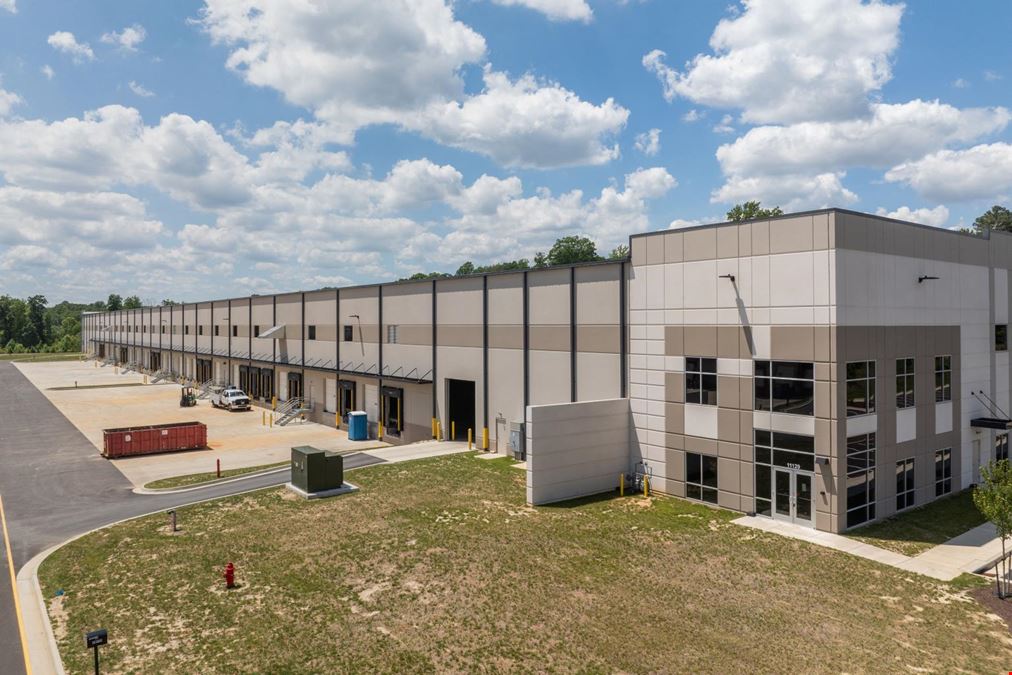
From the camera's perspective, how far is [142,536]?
2134 cm

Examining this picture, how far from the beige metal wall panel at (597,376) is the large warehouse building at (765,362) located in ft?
0.29

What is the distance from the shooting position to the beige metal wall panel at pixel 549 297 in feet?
105

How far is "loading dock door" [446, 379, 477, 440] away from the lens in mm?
39125

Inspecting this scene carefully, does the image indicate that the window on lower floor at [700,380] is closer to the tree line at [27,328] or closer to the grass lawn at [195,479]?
the grass lawn at [195,479]

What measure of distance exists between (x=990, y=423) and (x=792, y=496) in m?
13.9

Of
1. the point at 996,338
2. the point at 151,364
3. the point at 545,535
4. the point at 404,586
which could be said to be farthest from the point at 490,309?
the point at 151,364

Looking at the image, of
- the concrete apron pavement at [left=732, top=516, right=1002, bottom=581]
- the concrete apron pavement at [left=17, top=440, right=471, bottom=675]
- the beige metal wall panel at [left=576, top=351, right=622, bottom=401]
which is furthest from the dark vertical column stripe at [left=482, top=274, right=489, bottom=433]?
the concrete apron pavement at [left=732, top=516, right=1002, bottom=581]

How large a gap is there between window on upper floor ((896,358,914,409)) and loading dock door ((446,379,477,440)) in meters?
23.2

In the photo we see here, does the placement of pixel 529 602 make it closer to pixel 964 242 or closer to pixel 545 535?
pixel 545 535

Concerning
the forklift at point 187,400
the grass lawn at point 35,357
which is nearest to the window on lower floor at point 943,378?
the forklift at point 187,400

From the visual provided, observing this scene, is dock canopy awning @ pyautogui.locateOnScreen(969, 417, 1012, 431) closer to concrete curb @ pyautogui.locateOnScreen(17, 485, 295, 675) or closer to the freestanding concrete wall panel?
the freestanding concrete wall panel

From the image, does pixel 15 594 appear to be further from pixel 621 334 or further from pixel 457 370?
pixel 457 370

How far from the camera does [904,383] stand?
25328 millimetres

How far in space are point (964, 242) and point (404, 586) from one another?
98.1 ft
